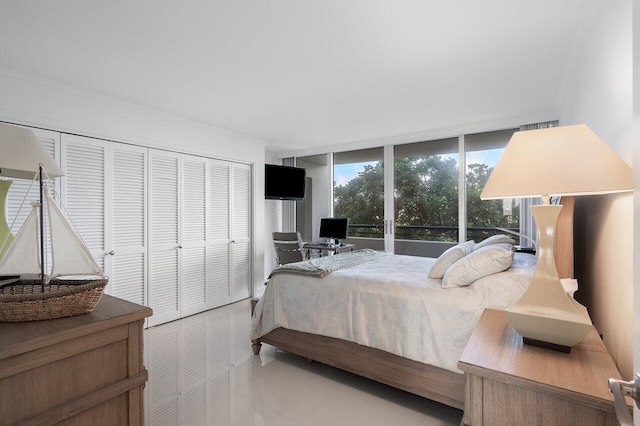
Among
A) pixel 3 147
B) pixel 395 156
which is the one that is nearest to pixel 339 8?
pixel 3 147

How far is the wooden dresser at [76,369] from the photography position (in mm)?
843

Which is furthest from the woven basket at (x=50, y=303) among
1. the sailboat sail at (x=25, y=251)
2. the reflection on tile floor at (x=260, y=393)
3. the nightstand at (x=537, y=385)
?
the reflection on tile floor at (x=260, y=393)

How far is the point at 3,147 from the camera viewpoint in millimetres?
1148

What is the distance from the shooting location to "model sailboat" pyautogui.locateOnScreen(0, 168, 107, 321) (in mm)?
972

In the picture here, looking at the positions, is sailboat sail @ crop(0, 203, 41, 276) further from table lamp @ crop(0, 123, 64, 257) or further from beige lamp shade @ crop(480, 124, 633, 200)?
beige lamp shade @ crop(480, 124, 633, 200)

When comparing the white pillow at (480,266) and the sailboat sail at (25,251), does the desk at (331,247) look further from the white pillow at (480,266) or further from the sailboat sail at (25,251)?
the sailboat sail at (25,251)

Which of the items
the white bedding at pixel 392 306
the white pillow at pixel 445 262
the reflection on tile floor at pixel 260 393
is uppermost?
the white pillow at pixel 445 262

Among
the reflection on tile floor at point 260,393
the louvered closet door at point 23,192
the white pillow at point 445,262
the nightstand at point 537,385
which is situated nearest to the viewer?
the nightstand at point 537,385

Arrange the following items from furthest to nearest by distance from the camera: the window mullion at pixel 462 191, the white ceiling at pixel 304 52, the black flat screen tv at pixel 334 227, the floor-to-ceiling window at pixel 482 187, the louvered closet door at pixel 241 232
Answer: the black flat screen tv at pixel 334 227 < the louvered closet door at pixel 241 232 < the window mullion at pixel 462 191 < the floor-to-ceiling window at pixel 482 187 < the white ceiling at pixel 304 52

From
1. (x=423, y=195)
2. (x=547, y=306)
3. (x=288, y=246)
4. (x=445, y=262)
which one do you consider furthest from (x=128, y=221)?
(x=423, y=195)

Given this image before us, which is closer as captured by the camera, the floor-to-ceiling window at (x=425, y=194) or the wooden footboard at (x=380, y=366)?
the wooden footboard at (x=380, y=366)

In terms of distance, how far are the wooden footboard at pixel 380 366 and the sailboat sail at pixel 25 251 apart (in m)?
1.88

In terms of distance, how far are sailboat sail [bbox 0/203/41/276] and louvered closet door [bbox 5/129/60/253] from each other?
185 cm

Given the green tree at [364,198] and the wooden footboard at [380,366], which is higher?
the green tree at [364,198]
